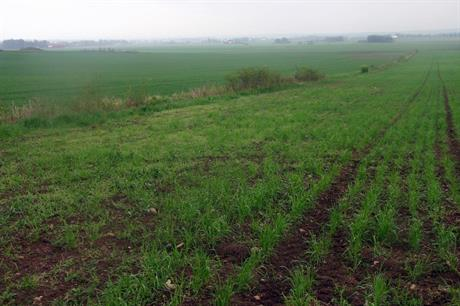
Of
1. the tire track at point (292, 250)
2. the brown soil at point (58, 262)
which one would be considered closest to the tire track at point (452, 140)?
the tire track at point (292, 250)

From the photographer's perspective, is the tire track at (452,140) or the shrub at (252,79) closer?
the tire track at (452,140)

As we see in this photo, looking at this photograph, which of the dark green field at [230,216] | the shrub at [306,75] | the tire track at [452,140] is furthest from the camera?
the shrub at [306,75]

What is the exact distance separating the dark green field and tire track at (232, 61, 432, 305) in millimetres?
26

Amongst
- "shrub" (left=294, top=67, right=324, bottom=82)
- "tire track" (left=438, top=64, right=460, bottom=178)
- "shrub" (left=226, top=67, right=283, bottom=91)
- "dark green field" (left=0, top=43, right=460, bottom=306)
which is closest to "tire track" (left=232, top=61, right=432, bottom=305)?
"dark green field" (left=0, top=43, right=460, bottom=306)

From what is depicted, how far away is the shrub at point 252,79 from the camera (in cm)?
3212

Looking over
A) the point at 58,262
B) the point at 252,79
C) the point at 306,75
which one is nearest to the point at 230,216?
the point at 58,262

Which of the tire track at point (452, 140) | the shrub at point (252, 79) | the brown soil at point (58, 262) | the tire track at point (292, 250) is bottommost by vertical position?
the tire track at point (292, 250)

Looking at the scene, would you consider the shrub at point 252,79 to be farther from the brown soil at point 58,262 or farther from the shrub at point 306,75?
the brown soil at point 58,262

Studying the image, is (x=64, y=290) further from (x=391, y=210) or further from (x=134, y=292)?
(x=391, y=210)

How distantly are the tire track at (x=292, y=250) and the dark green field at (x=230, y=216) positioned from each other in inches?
1.0

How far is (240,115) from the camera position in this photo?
1972cm

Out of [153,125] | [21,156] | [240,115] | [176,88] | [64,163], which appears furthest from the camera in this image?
[176,88]

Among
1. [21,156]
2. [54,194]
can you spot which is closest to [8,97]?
[21,156]

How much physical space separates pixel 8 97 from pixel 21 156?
24.0 m
